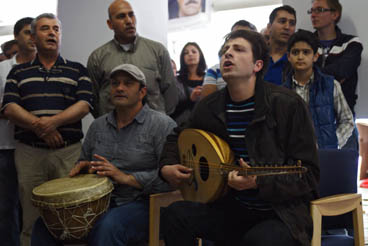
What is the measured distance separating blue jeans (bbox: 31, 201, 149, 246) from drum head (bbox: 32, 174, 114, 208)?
0.47ft

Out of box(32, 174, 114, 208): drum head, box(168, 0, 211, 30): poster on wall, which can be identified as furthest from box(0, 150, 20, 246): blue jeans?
box(168, 0, 211, 30): poster on wall

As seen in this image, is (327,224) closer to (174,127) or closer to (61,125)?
(174,127)

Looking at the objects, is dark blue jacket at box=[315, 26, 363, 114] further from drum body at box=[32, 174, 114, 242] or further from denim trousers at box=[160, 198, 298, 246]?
drum body at box=[32, 174, 114, 242]

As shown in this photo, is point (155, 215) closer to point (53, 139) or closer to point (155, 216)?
point (155, 216)

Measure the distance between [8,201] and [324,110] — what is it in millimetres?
2378

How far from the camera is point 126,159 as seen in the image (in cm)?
229

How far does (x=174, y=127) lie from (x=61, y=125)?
827mm

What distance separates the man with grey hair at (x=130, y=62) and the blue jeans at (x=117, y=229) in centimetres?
100

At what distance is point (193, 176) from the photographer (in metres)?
2.05

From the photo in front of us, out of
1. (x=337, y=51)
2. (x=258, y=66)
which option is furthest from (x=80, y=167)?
(x=337, y=51)

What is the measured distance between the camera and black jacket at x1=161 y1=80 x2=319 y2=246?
167 centimetres

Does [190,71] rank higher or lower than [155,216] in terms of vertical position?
higher

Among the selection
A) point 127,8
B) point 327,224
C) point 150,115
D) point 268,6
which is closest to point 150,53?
point 127,8

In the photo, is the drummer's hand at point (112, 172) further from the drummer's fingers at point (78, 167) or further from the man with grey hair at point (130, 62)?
the man with grey hair at point (130, 62)
